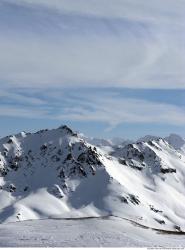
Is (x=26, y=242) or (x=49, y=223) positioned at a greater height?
(x=49, y=223)

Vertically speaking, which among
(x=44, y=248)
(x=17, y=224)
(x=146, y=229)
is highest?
(x=17, y=224)

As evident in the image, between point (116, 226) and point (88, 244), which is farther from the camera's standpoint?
point (116, 226)

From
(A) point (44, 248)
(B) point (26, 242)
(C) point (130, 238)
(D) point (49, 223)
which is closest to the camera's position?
(A) point (44, 248)

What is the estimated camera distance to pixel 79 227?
2758 inches

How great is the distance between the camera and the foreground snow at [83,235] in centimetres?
5903

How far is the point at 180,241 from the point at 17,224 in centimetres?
2280

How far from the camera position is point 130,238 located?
63.8 meters

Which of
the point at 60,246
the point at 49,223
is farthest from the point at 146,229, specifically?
the point at 60,246

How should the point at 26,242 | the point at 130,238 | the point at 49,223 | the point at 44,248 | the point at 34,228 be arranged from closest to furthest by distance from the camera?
the point at 44,248, the point at 26,242, the point at 130,238, the point at 34,228, the point at 49,223

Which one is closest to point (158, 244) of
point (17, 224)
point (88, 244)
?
point (88, 244)

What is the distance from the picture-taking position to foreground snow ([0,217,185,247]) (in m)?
59.0

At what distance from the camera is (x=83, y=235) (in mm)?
64125

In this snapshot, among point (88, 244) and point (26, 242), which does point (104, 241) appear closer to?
point (88, 244)

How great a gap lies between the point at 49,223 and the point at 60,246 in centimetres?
1776
